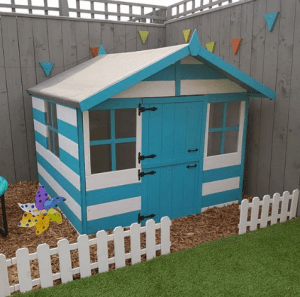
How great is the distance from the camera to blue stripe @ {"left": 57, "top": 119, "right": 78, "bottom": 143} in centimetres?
462

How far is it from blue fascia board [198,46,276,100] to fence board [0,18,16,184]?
14.6 ft

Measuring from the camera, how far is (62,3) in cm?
717

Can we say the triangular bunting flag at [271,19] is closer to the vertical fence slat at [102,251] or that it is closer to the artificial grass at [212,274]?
the artificial grass at [212,274]

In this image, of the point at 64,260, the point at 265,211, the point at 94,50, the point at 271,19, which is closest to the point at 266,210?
the point at 265,211

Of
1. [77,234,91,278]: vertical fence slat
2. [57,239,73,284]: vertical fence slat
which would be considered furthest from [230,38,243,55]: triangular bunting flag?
[57,239,73,284]: vertical fence slat

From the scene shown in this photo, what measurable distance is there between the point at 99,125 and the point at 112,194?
6.56 feet

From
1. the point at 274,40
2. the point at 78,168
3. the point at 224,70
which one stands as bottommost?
the point at 78,168

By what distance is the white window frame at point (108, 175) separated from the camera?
15.1 feet

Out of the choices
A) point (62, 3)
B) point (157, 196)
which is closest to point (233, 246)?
point (157, 196)

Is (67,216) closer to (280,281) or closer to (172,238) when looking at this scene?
(172,238)

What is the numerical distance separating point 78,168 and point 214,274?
2319 millimetres

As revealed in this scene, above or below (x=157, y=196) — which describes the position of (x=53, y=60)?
above

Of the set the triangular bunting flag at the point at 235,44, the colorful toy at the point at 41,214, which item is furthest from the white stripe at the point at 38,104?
the triangular bunting flag at the point at 235,44

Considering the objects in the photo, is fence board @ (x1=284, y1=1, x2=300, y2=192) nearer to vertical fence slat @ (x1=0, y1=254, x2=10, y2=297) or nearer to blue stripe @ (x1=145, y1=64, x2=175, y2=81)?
blue stripe @ (x1=145, y1=64, x2=175, y2=81)
